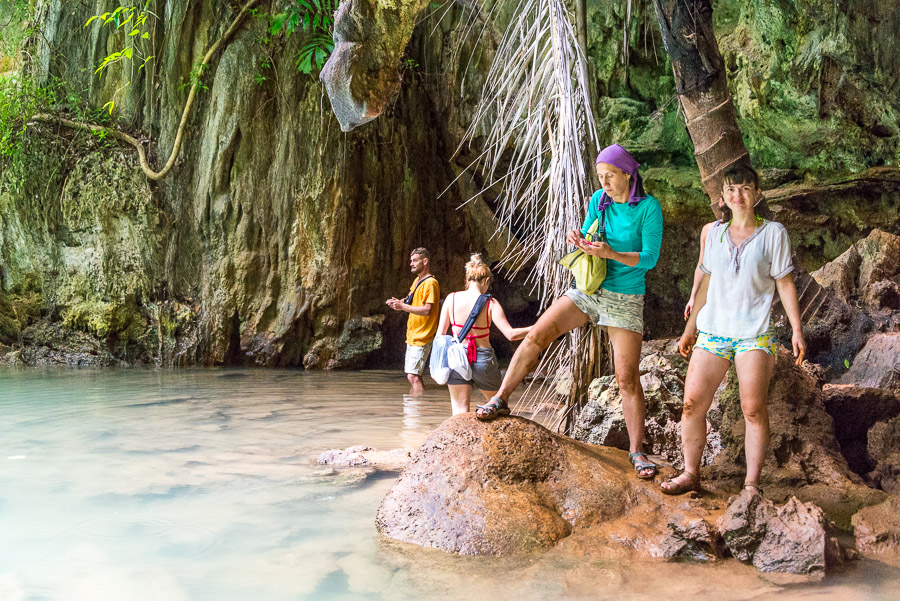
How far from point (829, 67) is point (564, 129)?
5183 mm

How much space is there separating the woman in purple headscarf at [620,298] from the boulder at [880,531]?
3.01ft

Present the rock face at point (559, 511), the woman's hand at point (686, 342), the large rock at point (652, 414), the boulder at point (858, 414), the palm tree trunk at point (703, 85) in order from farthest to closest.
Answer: the large rock at point (652, 414) → the boulder at point (858, 414) → the woman's hand at point (686, 342) → the palm tree trunk at point (703, 85) → the rock face at point (559, 511)

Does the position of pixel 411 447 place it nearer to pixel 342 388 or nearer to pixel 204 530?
pixel 204 530

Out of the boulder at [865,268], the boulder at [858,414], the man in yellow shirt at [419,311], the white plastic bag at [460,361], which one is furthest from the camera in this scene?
the man in yellow shirt at [419,311]

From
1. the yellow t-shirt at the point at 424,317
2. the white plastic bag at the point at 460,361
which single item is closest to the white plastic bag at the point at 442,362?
the white plastic bag at the point at 460,361

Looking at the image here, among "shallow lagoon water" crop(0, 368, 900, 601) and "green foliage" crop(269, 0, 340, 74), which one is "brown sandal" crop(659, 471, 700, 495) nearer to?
"shallow lagoon water" crop(0, 368, 900, 601)

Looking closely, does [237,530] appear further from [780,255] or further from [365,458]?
[780,255]

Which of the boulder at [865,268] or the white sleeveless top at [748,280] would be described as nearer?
the white sleeveless top at [748,280]

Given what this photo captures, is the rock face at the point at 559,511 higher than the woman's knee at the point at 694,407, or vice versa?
the woman's knee at the point at 694,407

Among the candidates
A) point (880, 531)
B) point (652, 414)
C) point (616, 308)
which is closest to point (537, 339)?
point (616, 308)

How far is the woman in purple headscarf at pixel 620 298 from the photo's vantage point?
3.57 meters

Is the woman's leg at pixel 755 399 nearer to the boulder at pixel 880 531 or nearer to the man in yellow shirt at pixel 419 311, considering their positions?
the boulder at pixel 880 531

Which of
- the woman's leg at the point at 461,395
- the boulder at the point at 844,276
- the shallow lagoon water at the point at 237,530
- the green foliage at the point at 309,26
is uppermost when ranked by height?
the green foliage at the point at 309,26

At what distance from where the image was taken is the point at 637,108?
9.88 meters
